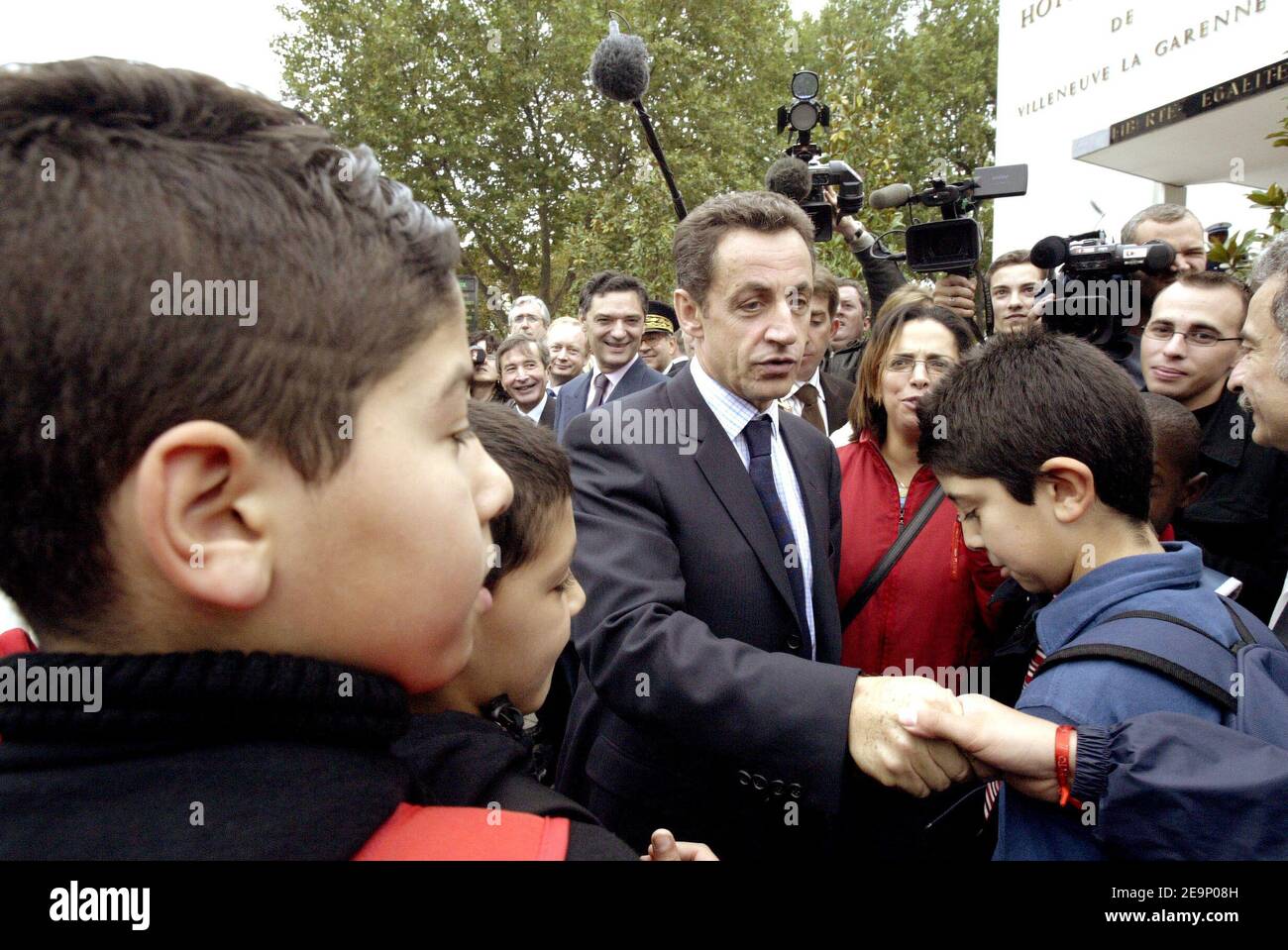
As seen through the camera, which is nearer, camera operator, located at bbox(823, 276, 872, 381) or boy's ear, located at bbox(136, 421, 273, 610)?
boy's ear, located at bbox(136, 421, 273, 610)

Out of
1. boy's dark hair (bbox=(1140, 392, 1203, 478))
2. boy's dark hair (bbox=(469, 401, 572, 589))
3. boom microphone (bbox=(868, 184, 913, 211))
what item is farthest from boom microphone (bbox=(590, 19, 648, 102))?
boy's dark hair (bbox=(469, 401, 572, 589))

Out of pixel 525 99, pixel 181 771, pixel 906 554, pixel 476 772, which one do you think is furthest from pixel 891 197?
pixel 525 99

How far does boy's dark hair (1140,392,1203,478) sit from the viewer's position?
266 centimetres

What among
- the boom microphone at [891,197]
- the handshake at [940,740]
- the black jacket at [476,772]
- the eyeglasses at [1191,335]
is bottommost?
the handshake at [940,740]

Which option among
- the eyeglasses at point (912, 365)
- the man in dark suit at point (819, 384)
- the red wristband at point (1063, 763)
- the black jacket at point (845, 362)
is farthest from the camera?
the black jacket at point (845, 362)

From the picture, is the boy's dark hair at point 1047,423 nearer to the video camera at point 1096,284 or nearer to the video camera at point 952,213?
the video camera at point 1096,284

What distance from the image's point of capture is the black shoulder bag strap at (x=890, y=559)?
2.68 metres

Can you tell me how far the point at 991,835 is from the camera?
7.22ft

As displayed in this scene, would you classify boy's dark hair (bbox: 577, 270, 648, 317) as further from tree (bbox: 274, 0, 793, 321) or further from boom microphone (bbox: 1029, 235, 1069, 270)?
tree (bbox: 274, 0, 793, 321)

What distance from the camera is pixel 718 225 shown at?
8.55ft

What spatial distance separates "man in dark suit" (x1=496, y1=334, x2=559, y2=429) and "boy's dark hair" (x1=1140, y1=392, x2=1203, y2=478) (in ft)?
15.6

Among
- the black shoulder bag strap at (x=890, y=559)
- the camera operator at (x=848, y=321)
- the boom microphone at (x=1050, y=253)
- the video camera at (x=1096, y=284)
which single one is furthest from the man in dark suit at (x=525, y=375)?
the black shoulder bag strap at (x=890, y=559)

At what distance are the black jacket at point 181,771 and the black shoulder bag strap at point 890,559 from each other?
2.13 metres
